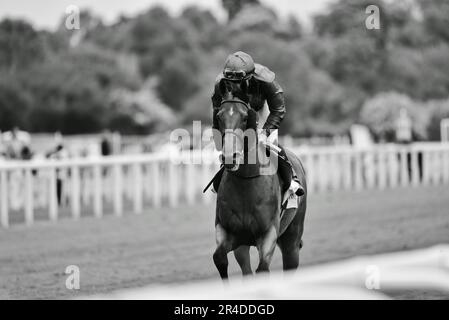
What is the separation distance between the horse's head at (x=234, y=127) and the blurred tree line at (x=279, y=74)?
3486cm

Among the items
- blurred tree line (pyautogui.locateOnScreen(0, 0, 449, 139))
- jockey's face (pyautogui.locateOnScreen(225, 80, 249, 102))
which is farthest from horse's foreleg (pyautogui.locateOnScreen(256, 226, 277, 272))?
blurred tree line (pyautogui.locateOnScreen(0, 0, 449, 139))

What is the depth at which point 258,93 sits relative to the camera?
19.9 feet

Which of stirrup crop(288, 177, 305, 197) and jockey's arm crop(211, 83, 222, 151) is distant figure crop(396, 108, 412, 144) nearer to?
stirrup crop(288, 177, 305, 197)

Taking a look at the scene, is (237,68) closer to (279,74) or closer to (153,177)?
(153,177)

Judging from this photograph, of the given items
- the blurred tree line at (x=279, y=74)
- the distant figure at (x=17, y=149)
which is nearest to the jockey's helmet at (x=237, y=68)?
the distant figure at (x=17, y=149)

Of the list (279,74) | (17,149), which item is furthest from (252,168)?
(279,74)

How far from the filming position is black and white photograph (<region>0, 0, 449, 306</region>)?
5219 mm

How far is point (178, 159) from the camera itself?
16.8 m

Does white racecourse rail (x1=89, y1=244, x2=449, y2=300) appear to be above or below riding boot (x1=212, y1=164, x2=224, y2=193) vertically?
below

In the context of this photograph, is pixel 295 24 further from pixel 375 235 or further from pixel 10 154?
pixel 375 235

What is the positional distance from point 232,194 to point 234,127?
0.60 m

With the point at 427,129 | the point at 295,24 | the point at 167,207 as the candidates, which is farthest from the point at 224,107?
the point at 295,24

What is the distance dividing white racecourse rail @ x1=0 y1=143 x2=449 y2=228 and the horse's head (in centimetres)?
874

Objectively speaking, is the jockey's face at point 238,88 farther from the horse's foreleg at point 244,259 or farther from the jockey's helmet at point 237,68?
the horse's foreleg at point 244,259
